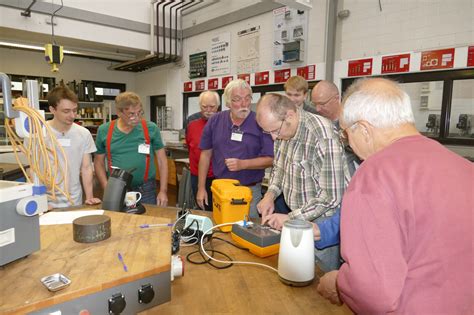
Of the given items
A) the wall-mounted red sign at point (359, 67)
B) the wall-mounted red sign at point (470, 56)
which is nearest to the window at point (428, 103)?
the wall-mounted red sign at point (470, 56)

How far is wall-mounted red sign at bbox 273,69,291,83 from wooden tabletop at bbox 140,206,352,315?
3.62m

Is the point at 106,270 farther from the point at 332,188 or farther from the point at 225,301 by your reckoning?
the point at 332,188

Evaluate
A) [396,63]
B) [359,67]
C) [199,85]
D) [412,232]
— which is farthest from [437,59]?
[199,85]

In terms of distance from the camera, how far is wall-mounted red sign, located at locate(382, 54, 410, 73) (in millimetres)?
3273

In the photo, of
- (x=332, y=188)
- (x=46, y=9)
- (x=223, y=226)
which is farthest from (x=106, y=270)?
(x=46, y=9)

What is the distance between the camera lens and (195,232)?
56.9 inches

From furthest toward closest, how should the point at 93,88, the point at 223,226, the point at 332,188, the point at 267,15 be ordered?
the point at 93,88, the point at 267,15, the point at 223,226, the point at 332,188

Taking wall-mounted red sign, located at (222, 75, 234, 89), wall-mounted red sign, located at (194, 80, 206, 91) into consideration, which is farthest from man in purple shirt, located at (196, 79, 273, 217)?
wall-mounted red sign, located at (194, 80, 206, 91)

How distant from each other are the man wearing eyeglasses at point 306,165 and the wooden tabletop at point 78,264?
605 millimetres

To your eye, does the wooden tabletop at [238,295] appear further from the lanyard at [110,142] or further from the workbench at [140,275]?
the lanyard at [110,142]

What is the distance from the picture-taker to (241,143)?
233 cm

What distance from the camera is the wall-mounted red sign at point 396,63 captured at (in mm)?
3273

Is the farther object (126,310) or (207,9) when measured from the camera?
(207,9)

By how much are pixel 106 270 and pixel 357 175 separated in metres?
0.68
